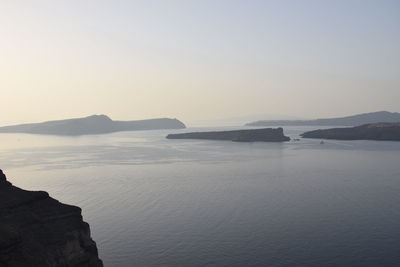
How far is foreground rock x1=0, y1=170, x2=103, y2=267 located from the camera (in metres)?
28.9

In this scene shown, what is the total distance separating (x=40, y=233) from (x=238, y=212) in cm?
3672

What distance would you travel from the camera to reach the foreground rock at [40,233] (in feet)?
94.8

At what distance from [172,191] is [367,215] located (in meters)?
40.8

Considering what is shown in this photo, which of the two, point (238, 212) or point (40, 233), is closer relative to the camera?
point (40, 233)

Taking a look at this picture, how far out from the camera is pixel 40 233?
33094mm

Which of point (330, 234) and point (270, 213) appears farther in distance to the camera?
point (270, 213)

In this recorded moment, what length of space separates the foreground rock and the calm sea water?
792cm

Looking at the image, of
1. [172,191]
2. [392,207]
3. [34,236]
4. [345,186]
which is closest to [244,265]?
[34,236]

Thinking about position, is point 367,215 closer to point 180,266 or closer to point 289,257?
point 289,257

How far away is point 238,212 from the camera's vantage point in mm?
63219

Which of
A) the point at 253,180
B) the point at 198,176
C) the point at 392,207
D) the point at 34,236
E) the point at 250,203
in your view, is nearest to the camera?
the point at 34,236

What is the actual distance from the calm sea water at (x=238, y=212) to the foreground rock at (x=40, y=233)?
792cm

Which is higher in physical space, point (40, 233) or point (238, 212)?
point (40, 233)

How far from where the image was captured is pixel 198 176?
106 meters
